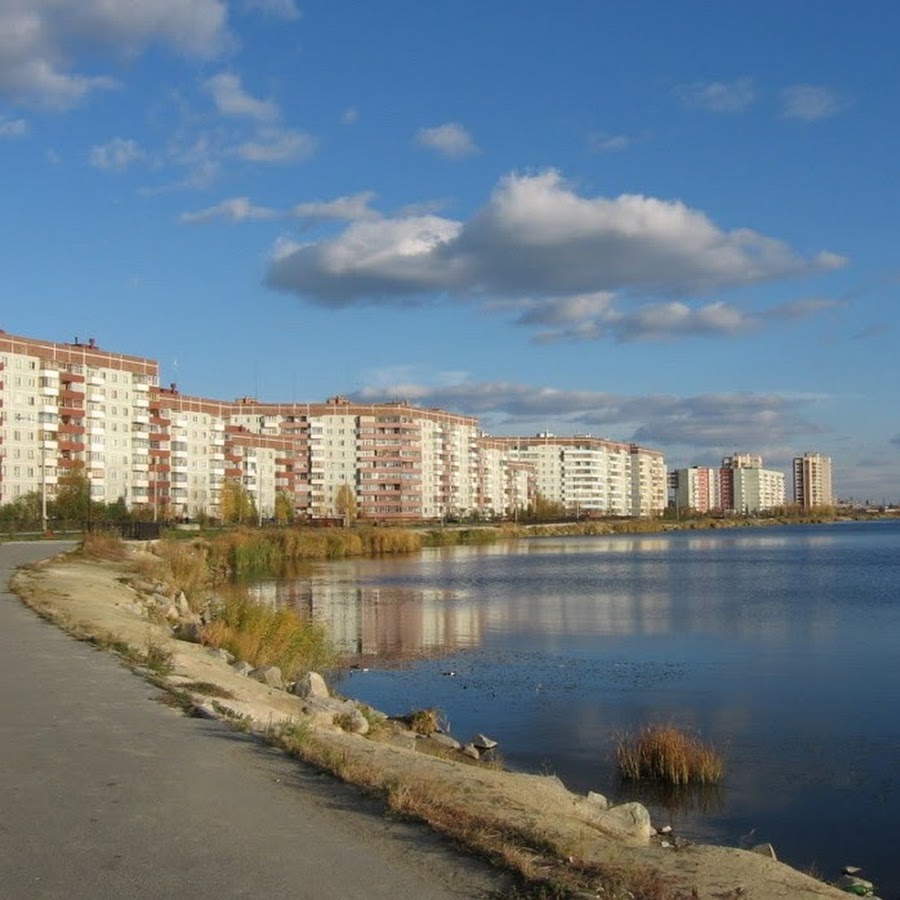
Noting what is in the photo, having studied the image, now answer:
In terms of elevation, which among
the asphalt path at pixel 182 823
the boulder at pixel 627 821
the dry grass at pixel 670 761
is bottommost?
the dry grass at pixel 670 761

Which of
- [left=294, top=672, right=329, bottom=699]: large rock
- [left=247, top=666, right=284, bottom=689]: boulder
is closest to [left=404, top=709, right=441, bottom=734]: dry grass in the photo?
[left=294, top=672, right=329, bottom=699]: large rock

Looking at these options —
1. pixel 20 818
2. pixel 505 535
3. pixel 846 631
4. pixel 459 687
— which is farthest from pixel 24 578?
pixel 505 535

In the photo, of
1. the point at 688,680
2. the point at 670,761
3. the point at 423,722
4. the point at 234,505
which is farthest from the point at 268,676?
the point at 234,505

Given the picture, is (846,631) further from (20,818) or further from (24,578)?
(20,818)

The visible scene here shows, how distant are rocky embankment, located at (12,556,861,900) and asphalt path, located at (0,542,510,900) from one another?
491mm

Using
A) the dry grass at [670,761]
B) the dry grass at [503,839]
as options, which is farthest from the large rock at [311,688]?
the dry grass at [503,839]

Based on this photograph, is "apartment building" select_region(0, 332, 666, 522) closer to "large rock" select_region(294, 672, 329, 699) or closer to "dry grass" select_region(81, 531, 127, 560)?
"dry grass" select_region(81, 531, 127, 560)

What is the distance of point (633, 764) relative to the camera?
56.9 ft

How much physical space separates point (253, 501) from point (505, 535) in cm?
3732

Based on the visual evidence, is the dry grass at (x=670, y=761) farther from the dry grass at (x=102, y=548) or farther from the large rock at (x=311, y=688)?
the dry grass at (x=102, y=548)

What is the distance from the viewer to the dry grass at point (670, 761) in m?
16.9

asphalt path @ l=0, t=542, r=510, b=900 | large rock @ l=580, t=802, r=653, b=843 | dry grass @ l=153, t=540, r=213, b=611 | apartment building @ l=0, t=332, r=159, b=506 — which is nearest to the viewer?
asphalt path @ l=0, t=542, r=510, b=900

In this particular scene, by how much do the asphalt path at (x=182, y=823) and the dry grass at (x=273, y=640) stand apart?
11898mm

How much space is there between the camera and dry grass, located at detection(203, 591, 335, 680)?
1030 inches
